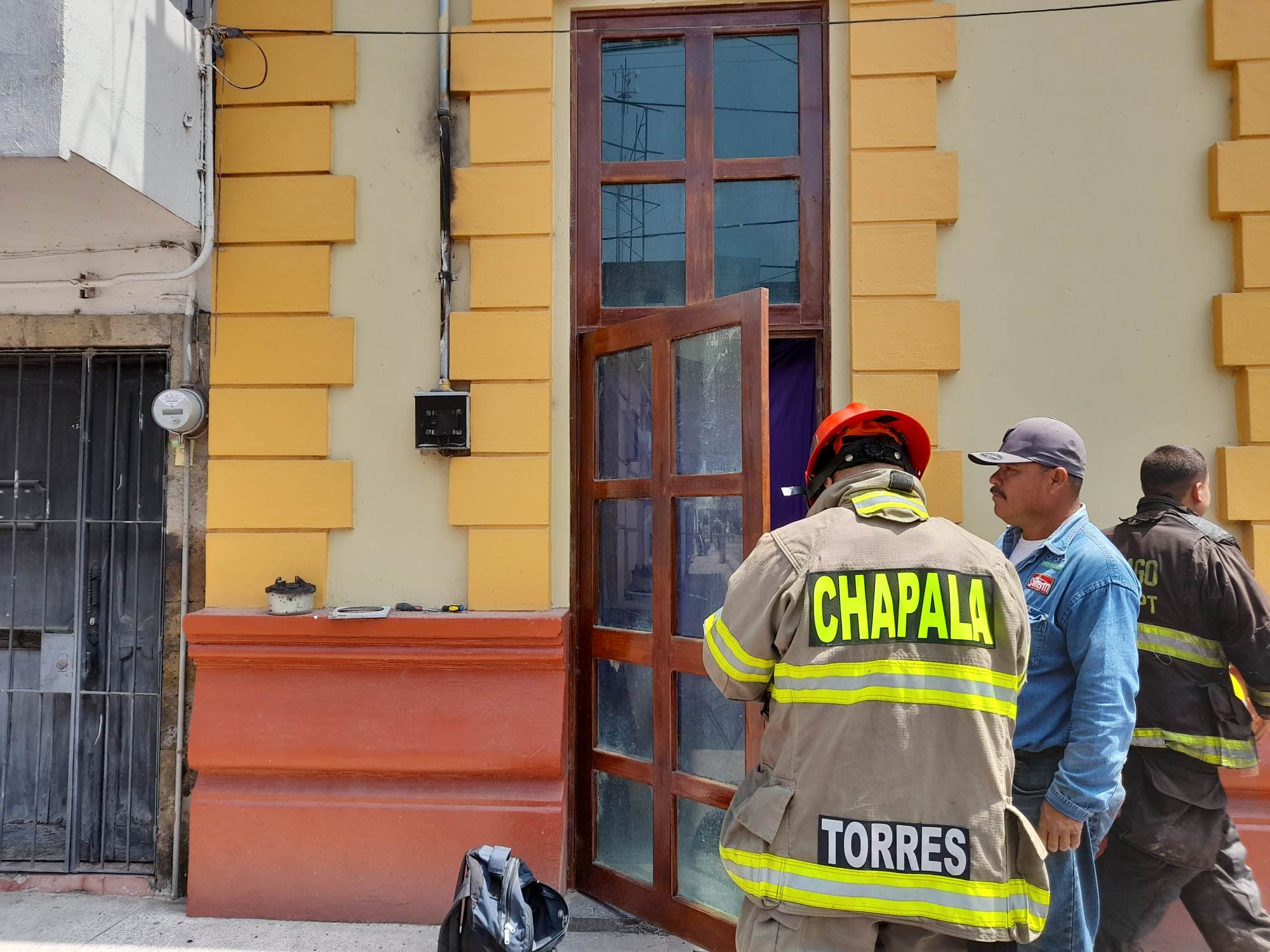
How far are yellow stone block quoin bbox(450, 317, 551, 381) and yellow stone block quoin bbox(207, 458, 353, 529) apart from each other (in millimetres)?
706

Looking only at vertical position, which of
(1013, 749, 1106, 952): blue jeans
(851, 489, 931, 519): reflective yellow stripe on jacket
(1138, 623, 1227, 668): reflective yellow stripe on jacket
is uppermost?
(851, 489, 931, 519): reflective yellow stripe on jacket

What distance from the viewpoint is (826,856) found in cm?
181

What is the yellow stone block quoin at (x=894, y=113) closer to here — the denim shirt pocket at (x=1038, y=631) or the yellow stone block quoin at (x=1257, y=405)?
the yellow stone block quoin at (x=1257, y=405)

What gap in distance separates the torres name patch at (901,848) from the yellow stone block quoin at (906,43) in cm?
311

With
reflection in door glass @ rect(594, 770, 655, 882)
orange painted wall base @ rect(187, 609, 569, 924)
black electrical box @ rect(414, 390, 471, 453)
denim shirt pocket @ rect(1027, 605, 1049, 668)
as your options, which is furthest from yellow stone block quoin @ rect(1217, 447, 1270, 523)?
black electrical box @ rect(414, 390, 471, 453)

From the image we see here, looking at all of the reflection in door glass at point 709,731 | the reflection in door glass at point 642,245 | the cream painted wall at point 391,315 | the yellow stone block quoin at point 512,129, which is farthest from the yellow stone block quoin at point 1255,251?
the cream painted wall at point 391,315

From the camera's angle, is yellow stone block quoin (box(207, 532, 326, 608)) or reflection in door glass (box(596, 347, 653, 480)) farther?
yellow stone block quoin (box(207, 532, 326, 608))

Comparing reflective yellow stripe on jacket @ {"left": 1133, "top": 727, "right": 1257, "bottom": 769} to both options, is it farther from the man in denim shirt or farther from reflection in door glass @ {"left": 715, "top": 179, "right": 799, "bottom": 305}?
reflection in door glass @ {"left": 715, "top": 179, "right": 799, "bottom": 305}

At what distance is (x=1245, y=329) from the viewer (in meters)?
3.38

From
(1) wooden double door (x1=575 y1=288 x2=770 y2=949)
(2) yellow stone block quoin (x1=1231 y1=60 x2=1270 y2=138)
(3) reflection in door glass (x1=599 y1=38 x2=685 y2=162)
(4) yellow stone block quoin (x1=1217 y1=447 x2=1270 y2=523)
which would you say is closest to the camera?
(1) wooden double door (x1=575 y1=288 x2=770 y2=949)

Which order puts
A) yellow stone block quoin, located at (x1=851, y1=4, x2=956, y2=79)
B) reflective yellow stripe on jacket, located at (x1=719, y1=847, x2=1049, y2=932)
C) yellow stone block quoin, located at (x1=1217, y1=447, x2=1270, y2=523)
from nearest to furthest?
reflective yellow stripe on jacket, located at (x1=719, y1=847, x2=1049, y2=932)
yellow stone block quoin, located at (x1=1217, y1=447, x2=1270, y2=523)
yellow stone block quoin, located at (x1=851, y1=4, x2=956, y2=79)

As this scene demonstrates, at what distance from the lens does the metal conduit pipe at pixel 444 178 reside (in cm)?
364

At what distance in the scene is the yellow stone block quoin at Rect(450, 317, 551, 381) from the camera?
362cm

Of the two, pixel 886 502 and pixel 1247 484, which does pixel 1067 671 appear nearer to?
pixel 886 502
